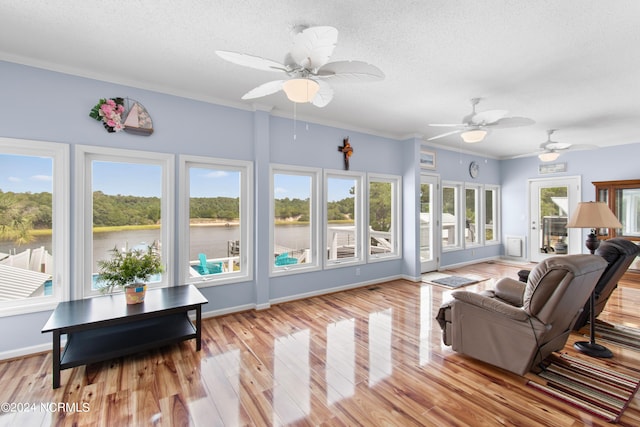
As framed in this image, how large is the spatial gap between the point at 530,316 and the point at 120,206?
13.2 feet

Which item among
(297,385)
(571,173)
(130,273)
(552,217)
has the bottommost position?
(297,385)

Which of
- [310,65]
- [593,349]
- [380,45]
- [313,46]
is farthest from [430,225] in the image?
[313,46]

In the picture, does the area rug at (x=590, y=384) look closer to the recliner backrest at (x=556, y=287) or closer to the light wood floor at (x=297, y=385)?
the light wood floor at (x=297, y=385)

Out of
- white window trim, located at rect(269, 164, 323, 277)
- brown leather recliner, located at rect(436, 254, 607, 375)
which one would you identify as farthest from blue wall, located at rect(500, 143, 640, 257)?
white window trim, located at rect(269, 164, 323, 277)

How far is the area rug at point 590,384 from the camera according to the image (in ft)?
6.78

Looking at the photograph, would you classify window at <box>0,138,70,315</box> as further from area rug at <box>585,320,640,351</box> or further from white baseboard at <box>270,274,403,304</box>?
area rug at <box>585,320,640,351</box>

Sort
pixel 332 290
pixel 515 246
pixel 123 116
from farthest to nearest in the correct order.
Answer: pixel 515 246 < pixel 332 290 < pixel 123 116

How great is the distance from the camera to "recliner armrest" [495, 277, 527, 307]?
281 centimetres

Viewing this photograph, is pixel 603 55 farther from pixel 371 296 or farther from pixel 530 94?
pixel 371 296

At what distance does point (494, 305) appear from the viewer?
7.99ft

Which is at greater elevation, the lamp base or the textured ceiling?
the textured ceiling

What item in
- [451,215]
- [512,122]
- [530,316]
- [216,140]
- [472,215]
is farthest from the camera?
[472,215]

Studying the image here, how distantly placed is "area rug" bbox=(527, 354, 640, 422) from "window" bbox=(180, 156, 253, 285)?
3.28 meters

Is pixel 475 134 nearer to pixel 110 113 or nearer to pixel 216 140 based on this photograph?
pixel 216 140
